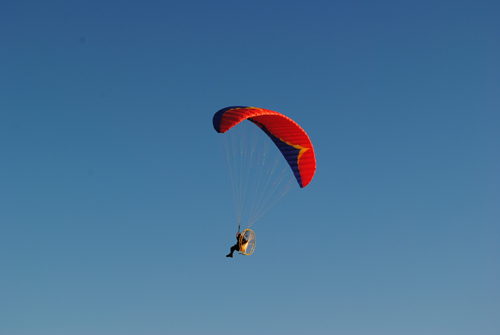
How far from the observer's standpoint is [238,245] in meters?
36.5

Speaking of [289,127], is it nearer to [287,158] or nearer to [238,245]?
[287,158]

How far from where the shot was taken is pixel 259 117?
38.2 m

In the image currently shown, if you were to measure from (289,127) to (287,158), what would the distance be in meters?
1.67

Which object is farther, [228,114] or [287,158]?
[287,158]

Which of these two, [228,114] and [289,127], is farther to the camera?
[289,127]

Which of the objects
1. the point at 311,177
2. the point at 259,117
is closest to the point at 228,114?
the point at 259,117

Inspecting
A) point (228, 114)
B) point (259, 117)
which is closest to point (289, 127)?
point (259, 117)

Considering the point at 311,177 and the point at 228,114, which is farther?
the point at 311,177

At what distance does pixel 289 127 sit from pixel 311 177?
269 centimetres

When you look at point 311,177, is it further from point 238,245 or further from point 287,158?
point 238,245

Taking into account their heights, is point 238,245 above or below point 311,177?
below

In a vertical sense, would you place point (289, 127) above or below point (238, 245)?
above

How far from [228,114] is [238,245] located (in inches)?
213

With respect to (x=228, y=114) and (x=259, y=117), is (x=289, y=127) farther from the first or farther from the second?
(x=228, y=114)
